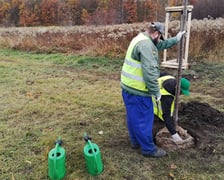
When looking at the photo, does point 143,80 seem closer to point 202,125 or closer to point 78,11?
point 202,125

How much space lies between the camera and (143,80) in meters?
3.11

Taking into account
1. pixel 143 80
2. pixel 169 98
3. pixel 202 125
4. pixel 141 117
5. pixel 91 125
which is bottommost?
pixel 91 125

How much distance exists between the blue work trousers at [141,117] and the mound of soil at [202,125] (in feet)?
2.38

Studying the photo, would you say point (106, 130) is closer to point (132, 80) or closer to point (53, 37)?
point (132, 80)

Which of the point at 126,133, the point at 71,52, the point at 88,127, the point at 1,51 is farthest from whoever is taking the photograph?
the point at 1,51

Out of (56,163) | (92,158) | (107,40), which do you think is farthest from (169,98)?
(107,40)


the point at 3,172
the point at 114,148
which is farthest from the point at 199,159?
the point at 3,172

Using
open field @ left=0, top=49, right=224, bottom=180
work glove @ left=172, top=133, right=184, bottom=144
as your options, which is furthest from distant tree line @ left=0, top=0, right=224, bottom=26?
work glove @ left=172, top=133, right=184, bottom=144

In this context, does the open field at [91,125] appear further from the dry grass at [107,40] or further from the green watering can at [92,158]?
the dry grass at [107,40]

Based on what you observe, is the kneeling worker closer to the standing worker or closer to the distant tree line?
the standing worker

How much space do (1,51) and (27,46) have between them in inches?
52.9

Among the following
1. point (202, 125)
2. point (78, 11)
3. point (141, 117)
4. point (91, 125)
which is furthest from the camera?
point (78, 11)

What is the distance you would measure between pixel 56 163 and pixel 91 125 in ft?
5.35

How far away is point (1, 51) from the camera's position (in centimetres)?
1375
